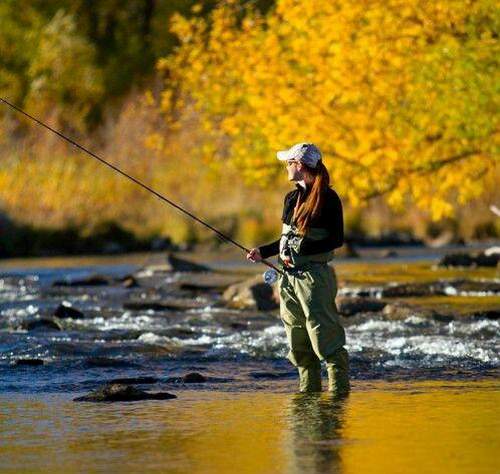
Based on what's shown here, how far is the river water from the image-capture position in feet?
28.8

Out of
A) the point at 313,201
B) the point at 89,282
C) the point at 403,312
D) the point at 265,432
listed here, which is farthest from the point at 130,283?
the point at 265,432

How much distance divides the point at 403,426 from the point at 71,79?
136 feet

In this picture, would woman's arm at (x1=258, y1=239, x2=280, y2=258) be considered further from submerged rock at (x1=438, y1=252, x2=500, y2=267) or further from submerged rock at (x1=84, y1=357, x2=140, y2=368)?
submerged rock at (x1=438, y1=252, x2=500, y2=267)

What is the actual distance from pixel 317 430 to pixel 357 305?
9.51 metres

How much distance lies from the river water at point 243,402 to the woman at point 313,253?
1.18ft

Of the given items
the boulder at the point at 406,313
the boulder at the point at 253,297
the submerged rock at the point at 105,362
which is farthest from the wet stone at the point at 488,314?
the submerged rock at the point at 105,362

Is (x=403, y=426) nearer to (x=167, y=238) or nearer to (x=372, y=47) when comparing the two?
(x=372, y=47)

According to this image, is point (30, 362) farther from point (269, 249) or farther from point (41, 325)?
point (41, 325)

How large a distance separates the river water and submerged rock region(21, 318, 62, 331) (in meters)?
0.12

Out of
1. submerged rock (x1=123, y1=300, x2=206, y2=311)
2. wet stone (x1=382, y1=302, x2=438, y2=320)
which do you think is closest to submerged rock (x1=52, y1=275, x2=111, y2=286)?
submerged rock (x1=123, y1=300, x2=206, y2=311)

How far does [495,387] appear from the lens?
1190 cm

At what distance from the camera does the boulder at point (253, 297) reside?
2082 centimetres

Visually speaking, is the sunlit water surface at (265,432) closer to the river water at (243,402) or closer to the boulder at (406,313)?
the river water at (243,402)

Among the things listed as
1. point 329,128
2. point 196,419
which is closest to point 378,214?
point 329,128
